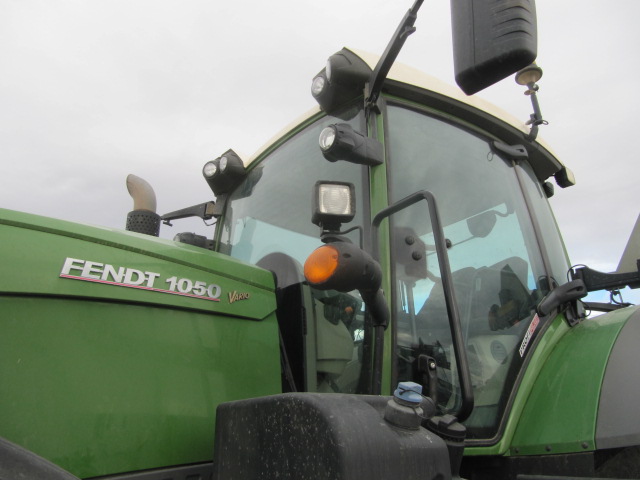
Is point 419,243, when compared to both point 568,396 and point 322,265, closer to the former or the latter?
point 322,265

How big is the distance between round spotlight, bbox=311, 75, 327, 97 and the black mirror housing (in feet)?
2.51

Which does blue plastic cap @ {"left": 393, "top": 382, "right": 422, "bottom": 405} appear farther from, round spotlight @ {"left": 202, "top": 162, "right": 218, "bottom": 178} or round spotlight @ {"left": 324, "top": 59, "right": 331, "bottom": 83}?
round spotlight @ {"left": 202, "top": 162, "right": 218, "bottom": 178}

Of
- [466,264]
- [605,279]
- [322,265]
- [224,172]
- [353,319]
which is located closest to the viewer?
[322,265]

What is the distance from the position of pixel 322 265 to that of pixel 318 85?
0.91 m

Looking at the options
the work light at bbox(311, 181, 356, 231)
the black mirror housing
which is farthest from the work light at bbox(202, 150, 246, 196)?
the black mirror housing

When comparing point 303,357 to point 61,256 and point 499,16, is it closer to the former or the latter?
point 61,256

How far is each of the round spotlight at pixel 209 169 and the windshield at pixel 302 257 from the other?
0.96 ft

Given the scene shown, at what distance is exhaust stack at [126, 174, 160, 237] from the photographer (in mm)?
2252

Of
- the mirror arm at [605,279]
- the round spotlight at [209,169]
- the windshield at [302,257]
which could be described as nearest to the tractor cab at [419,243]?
the windshield at [302,257]

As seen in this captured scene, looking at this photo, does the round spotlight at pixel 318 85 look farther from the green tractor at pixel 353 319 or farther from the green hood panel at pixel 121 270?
the green hood panel at pixel 121 270

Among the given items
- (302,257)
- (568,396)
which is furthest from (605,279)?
(302,257)

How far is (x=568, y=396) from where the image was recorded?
181 cm

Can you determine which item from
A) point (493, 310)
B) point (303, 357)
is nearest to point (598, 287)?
point (493, 310)

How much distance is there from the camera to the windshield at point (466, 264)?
6.13ft
